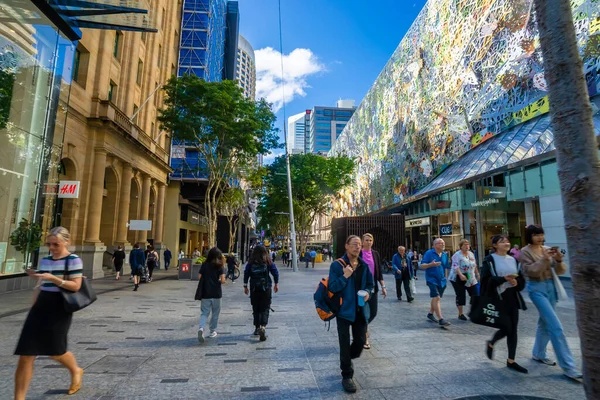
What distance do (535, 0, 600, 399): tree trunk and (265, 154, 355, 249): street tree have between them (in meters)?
30.0

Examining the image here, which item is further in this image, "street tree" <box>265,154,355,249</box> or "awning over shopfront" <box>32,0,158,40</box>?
"street tree" <box>265,154,355,249</box>

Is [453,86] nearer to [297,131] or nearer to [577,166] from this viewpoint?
[577,166]

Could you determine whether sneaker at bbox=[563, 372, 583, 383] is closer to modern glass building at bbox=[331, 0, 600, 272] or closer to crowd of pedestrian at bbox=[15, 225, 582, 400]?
crowd of pedestrian at bbox=[15, 225, 582, 400]

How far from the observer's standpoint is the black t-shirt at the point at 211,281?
5887 mm

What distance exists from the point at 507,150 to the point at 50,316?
66.8ft

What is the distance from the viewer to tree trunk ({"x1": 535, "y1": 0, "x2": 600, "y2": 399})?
2.08m

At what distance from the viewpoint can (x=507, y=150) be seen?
18.1m

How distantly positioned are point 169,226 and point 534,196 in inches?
1075

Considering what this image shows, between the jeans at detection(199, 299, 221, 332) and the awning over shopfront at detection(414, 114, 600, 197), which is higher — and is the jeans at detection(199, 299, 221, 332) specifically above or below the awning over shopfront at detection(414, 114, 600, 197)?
below

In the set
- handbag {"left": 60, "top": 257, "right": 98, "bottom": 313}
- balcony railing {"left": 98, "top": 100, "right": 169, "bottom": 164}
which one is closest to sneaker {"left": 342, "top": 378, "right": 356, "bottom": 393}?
handbag {"left": 60, "top": 257, "right": 98, "bottom": 313}

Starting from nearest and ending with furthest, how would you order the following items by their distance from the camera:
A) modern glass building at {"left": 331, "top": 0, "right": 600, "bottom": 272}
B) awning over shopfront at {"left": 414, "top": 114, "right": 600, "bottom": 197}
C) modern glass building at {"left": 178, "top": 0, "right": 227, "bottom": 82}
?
1. awning over shopfront at {"left": 414, "top": 114, "right": 600, "bottom": 197}
2. modern glass building at {"left": 331, "top": 0, "right": 600, "bottom": 272}
3. modern glass building at {"left": 178, "top": 0, "right": 227, "bottom": 82}

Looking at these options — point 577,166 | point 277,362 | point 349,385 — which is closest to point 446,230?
point 277,362

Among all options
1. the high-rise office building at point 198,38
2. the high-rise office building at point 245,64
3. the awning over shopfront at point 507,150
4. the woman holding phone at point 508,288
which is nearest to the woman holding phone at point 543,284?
the woman holding phone at point 508,288

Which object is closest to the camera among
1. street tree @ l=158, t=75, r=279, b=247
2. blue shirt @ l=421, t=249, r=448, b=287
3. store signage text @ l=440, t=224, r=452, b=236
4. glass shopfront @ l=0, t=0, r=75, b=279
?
blue shirt @ l=421, t=249, r=448, b=287
